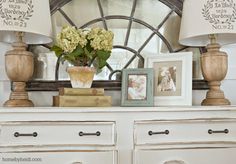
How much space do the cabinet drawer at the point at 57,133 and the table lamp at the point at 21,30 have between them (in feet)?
0.79

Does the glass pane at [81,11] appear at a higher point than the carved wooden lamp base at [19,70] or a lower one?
higher

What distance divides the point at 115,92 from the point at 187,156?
0.63 meters

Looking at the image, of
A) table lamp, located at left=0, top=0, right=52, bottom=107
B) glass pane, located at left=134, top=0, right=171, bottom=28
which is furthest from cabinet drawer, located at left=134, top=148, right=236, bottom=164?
glass pane, located at left=134, top=0, right=171, bottom=28

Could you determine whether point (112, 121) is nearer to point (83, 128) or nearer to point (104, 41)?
point (83, 128)

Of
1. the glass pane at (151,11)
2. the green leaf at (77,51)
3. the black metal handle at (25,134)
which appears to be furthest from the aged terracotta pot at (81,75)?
the glass pane at (151,11)

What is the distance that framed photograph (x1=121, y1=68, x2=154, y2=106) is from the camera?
169 cm

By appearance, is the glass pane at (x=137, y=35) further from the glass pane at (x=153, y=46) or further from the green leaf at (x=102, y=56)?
the green leaf at (x=102, y=56)

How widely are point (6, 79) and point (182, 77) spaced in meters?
1.04

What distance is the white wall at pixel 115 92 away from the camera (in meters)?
1.91

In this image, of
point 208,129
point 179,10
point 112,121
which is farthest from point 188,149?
point 179,10

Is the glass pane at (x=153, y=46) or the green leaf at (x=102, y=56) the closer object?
the green leaf at (x=102, y=56)

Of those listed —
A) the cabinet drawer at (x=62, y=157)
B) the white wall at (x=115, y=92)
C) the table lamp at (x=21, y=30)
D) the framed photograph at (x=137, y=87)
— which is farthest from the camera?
the white wall at (x=115, y=92)

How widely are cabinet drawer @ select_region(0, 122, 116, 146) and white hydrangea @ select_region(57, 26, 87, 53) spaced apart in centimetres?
41

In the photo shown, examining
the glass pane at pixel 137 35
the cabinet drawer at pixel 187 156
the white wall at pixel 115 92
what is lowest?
the cabinet drawer at pixel 187 156
